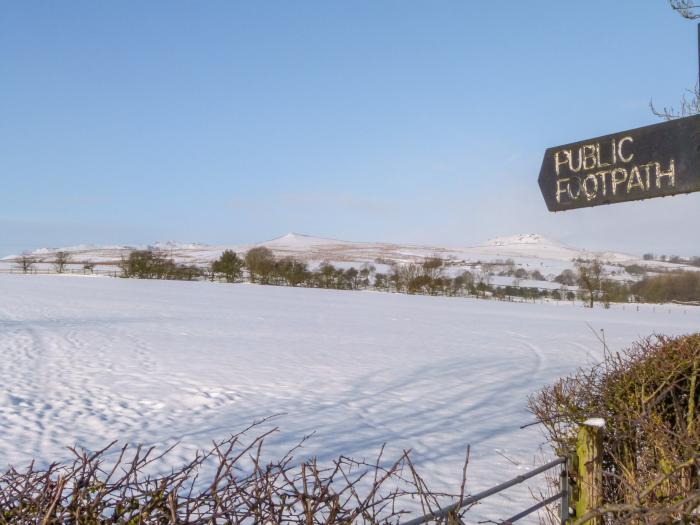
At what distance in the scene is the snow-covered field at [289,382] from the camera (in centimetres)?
799

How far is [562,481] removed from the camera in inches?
121

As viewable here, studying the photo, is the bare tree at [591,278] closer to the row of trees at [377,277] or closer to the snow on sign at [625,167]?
the row of trees at [377,277]

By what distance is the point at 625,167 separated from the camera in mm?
2334

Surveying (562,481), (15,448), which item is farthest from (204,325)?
(562,481)

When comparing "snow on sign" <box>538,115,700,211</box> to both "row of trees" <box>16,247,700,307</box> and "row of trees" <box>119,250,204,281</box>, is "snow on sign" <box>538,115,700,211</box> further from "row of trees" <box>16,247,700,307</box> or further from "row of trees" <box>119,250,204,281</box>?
"row of trees" <box>119,250,204,281</box>

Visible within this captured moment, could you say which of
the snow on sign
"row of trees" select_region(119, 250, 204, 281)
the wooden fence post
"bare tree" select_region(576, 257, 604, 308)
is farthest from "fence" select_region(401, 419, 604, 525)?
"row of trees" select_region(119, 250, 204, 281)

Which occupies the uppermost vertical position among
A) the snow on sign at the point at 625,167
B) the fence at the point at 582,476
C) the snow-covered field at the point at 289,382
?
the snow on sign at the point at 625,167

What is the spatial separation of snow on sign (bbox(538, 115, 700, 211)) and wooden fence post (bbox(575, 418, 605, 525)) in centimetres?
120

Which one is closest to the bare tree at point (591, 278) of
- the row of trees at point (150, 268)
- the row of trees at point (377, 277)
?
the row of trees at point (377, 277)

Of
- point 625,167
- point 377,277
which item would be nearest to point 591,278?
point 377,277

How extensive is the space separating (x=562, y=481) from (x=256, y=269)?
6303 cm

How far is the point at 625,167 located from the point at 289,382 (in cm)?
1070

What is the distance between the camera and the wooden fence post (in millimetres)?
2812

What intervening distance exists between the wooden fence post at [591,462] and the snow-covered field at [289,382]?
3.40 m
